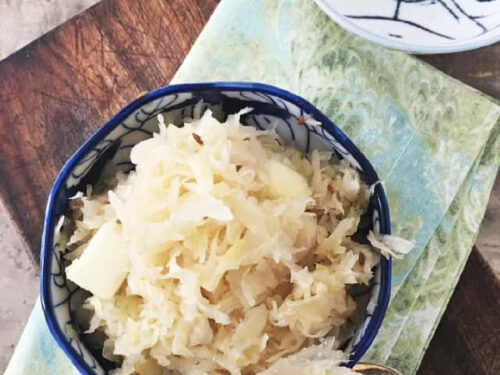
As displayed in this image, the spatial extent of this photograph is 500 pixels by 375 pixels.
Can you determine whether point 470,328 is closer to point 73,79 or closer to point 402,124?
point 402,124

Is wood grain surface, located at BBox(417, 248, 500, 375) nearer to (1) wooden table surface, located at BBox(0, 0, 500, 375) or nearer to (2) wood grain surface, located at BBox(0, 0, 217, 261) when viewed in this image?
(1) wooden table surface, located at BBox(0, 0, 500, 375)

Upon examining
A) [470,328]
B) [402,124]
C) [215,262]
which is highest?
[215,262]

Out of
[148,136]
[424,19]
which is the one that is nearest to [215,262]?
[148,136]

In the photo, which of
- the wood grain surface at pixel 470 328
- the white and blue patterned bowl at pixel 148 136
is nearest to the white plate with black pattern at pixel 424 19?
the white and blue patterned bowl at pixel 148 136

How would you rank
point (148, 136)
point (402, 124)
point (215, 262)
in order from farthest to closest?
point (402, 124), point (148, 136), point (215, 262)

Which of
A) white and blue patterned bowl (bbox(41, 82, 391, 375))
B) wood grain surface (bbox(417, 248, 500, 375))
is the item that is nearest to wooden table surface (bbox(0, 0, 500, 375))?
wood grain surface (bbox(417, 248, 500, 375))

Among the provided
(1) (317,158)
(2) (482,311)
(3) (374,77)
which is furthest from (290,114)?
(2) (482,311)

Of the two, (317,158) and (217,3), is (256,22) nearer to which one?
(217,3)
